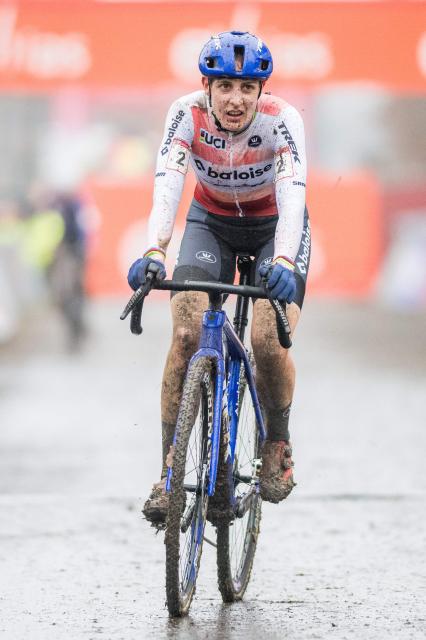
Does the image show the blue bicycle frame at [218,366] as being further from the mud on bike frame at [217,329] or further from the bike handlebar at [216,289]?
the bike handlebar at [216,289]

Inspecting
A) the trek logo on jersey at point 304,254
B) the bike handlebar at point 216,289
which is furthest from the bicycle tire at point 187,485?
the trek logo on jersey at point 304,254

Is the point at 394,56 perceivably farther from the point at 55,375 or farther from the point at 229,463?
the point at 229,463

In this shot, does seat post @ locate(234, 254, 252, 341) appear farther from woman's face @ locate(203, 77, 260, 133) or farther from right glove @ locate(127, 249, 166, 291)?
right glove @ locate(127, 249, 166, 291)

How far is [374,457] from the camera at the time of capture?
34.9ft

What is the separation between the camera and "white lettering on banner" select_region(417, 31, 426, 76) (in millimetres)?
16641

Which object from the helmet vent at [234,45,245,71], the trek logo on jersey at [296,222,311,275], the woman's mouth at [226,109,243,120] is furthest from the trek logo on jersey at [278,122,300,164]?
the trek logo on jersey at [296,222,311,275]

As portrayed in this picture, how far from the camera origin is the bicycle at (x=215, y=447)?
5.89 metres

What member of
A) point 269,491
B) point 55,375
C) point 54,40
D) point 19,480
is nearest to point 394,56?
point 54,40

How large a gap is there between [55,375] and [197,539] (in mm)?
10328

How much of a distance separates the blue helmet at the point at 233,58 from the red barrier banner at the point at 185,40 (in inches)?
415

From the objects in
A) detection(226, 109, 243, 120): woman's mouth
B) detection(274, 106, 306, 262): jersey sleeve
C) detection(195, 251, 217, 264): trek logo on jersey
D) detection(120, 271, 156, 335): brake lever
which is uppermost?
detection(226, 109, 243, 120): woman's mouth

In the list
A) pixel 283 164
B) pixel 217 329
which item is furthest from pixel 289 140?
pixel 217 329

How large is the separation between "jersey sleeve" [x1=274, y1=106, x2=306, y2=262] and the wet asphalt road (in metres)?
1.47

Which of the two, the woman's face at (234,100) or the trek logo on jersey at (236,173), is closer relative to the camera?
the woman's face at (234,100)
